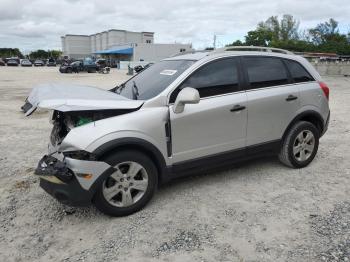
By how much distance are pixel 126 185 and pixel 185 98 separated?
1.12 meters

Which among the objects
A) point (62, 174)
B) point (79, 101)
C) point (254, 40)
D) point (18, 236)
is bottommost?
point (18, 236)

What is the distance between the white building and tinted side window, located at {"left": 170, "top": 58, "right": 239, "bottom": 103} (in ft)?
200

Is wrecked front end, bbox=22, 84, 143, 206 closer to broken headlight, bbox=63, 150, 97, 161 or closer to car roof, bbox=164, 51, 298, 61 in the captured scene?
broken headlight, bbox=63, 150, 97, 161

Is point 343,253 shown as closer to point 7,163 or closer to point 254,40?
point 7,163

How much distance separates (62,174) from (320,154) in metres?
4.36

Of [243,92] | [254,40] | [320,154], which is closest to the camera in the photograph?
[243,92]

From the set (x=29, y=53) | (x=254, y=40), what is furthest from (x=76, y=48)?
(x=254, y=40)

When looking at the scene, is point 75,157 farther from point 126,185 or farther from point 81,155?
point 126,185

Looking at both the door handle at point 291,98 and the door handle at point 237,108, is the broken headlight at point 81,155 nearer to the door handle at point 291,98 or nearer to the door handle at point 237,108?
the door handle at point 237,108

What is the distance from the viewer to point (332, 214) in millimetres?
3850

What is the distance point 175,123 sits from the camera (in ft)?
12.9

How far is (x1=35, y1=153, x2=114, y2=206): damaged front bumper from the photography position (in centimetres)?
344

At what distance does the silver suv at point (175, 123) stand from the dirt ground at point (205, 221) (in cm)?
31

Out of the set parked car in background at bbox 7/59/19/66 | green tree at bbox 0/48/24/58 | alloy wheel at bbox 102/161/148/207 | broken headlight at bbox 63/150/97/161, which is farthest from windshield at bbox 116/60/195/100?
green tree at bbox 0/48/24/58
